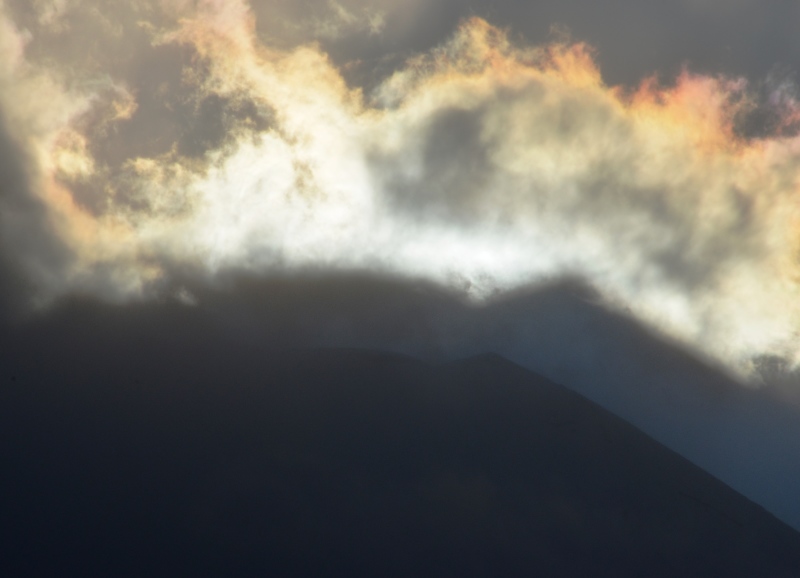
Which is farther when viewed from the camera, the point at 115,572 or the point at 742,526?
the point at 742,526

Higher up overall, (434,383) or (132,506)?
(434,383)

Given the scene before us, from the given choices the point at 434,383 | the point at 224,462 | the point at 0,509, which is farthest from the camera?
the point at 434,383

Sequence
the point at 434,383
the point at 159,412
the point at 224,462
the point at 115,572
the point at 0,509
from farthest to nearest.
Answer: the point at 434,383 → the point at 159,412 → the point at 224,462 → the point at 0,509 → the point at 115,572

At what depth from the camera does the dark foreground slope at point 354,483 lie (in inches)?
1481

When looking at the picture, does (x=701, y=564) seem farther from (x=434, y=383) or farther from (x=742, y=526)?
(x=434, y=383)

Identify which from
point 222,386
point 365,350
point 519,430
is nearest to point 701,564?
point 519,430

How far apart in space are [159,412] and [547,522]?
25918mm

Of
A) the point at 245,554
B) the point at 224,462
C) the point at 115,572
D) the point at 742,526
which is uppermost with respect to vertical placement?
the point at 742,526

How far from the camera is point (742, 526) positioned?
5088 centimetres

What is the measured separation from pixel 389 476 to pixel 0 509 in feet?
71.2

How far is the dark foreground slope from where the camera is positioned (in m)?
37.6

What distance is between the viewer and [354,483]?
43094 millimetres

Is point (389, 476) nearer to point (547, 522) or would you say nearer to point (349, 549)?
point (349, 549)

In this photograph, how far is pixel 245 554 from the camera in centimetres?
3725
